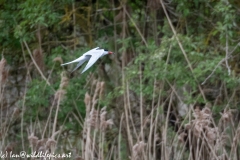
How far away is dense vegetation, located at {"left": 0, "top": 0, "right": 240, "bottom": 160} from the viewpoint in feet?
20.9

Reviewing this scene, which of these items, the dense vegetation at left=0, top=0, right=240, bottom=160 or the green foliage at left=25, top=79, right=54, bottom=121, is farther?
the green foliage at left=25, top=79, right=54, bottom=121

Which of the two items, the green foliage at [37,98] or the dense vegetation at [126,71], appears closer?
the dense vegetation at [126,71]

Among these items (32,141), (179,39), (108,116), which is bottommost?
(108,116)

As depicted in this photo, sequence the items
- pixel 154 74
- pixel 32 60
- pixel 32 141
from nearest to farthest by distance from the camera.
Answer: pixel 32 141 < pixel 154 74 < pixel 32 60

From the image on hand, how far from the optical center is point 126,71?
663 cm

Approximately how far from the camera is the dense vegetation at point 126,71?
637 cm

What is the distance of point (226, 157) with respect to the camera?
5988 millimetres

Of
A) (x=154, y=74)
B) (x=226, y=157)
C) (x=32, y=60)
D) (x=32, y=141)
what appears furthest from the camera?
(x=32, y=60)

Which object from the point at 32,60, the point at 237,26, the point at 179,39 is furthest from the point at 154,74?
the point at 32,60

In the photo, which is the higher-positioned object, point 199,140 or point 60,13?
point 60,13

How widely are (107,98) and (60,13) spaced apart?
3.04 feet

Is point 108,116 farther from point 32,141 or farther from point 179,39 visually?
point 32,141

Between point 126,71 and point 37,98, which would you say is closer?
point 126,71

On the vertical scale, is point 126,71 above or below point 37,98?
above
